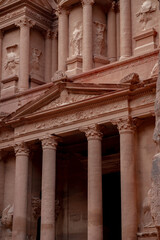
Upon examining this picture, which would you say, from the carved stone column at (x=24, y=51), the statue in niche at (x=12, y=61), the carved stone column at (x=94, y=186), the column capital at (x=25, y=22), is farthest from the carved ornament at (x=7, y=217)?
the column capital at (x=25, y=22)

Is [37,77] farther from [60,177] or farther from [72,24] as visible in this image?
[60,177]

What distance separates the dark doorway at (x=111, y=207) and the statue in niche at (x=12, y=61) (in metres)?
8.10

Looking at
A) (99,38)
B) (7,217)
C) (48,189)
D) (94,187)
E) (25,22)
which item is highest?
(25,22)

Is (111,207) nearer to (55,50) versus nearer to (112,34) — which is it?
(112,34)

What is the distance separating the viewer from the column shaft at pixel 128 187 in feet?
66.3

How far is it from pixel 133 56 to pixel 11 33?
9516 mm

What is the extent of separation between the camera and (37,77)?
29.5 m

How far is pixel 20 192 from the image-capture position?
24.1 meters

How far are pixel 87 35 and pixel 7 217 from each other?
32.5ft

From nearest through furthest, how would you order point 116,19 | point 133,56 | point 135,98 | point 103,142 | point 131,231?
point 131,231 < point 135,98 < point 133,56 < point 103,142 < point 116,19

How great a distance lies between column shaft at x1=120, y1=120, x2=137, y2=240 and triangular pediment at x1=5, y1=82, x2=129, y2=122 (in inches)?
81.2

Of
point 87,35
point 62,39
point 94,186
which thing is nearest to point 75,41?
point 62,39

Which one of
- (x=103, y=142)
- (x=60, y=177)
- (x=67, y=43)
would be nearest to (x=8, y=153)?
(x=60, y=177)

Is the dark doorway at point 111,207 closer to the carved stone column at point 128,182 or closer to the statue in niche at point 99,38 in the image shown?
the carved stone column at point 128,182
